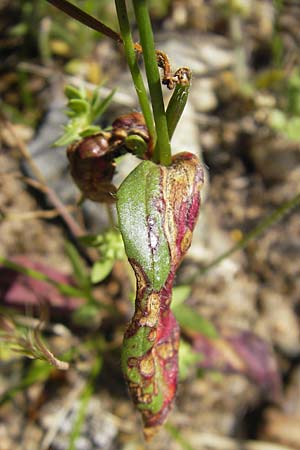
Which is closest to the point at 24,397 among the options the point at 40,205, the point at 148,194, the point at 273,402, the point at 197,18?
the point at 40,205

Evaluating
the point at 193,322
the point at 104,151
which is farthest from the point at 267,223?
the point at 104,151

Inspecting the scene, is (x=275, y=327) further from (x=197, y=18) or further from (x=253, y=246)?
(x=197, y=18)

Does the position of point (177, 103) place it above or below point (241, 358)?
above

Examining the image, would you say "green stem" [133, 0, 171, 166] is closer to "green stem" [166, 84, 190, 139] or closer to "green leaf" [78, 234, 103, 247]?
"green stem" [166, 84, 190, 139]

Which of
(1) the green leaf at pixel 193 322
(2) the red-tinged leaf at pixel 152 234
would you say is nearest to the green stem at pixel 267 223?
(1) the green leaf at pixel 193 322

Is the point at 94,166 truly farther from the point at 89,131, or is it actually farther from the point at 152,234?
the point at 152,234

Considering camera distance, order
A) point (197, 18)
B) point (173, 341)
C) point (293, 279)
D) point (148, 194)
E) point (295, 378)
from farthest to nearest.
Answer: point (197, 18) → point (293, 279) → point (295, 378) → point (173, 341) → point (148, 194)

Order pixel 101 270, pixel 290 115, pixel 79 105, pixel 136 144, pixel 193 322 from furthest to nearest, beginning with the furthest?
pixel 290 115 < pixel 193 322 < pixel 101 270 < pixel 79 105 < pixel 136 144
